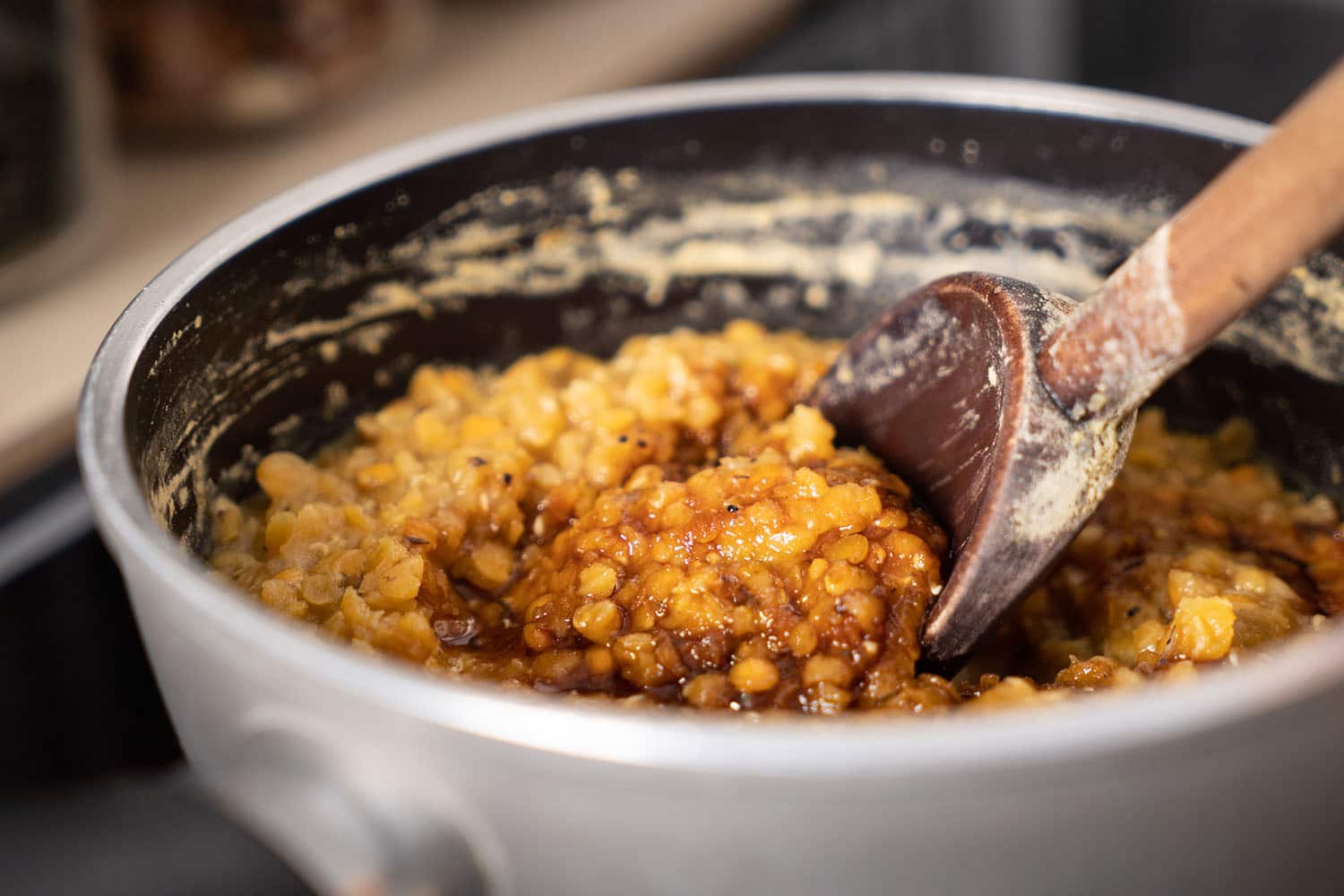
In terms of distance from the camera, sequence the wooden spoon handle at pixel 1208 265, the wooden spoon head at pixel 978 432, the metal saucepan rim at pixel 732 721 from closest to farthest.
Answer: the metal saucepan rim at pixel 732 721, the wooden spoon handle at pixel 1208 265, the wooden spoon head at pixel 978 432

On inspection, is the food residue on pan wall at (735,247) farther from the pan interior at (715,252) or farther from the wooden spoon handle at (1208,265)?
the wooden spoon handle at (1208,265)

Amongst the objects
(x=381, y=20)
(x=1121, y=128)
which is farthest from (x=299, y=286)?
(x=381, y=20)

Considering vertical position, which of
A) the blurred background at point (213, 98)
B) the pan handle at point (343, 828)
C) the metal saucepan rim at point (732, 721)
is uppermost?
the metal saucepan rim at point (732, 721)

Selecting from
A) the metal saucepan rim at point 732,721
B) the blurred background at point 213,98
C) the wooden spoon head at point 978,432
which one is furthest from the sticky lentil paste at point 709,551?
the blurred background at point 213,98

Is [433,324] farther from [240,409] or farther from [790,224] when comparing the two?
[790,224]

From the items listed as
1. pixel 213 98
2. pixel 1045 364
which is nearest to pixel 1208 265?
pixel 1045 364

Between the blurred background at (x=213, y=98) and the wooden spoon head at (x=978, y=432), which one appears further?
the blurred background at (x=213, y=98)

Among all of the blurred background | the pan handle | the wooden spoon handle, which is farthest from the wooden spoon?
the blurred background
